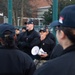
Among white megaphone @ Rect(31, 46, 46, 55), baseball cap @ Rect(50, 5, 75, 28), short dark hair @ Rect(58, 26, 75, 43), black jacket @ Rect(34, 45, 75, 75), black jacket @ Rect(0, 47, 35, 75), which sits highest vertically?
baseball cap @ Rect(50, 5, 75, 28)

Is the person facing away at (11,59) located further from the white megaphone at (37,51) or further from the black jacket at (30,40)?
the black jacket at (30,40)

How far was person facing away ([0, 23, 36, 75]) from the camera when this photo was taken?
371 centimetres

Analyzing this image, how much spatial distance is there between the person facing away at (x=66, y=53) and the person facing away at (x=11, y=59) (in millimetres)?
1449

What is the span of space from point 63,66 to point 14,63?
62.3 inches

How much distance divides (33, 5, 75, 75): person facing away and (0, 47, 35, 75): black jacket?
1.44 metres

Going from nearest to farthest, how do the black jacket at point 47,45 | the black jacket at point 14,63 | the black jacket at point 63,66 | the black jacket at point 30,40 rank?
the black jacket at point 63,66
the black jacket at point 14,63
the black jacket at point 47,45
the black jacket at point 30,40

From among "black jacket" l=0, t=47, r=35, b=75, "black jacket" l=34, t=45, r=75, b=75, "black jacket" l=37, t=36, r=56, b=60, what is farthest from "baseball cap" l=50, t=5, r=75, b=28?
"black jacket" l=37, t=36, r=56, b=60

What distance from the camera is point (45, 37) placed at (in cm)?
844

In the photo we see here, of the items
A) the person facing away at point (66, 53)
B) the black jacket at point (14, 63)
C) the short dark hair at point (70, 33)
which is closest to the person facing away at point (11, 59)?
the black jacket at point (14, 63)

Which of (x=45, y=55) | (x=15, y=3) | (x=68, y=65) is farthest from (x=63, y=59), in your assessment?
(x=15, y=3)

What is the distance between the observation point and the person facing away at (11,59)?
12.2ft

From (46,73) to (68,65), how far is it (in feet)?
0.57

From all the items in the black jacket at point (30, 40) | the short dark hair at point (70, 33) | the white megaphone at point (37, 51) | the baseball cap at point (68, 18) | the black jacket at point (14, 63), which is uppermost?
the baseball cap at point (68, 18)

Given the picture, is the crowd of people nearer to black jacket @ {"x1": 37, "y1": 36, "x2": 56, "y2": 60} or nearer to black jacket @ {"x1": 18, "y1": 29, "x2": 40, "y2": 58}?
black jacket @ {"x1": 37, "y1": 36, "x2": 56, "y2": 60}
